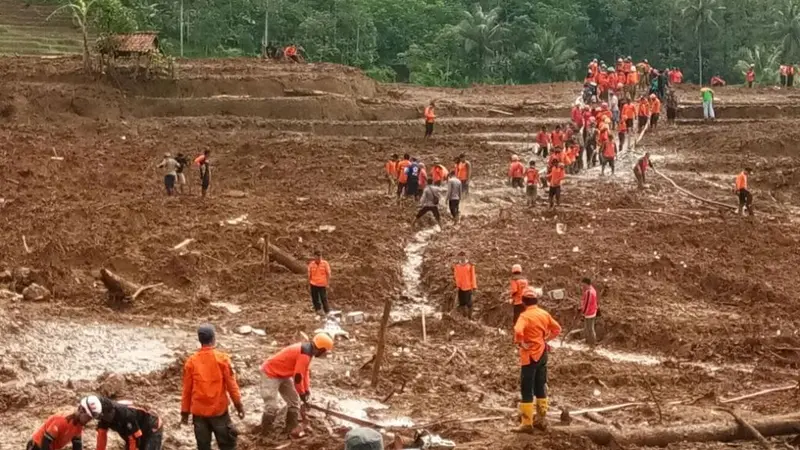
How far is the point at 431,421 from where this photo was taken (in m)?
10.9

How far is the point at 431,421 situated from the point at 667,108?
25.4m

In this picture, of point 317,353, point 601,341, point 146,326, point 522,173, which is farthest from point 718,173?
point 317,353

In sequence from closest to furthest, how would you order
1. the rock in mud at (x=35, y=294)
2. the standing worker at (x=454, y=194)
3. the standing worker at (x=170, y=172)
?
the rock in mud at (x=35, y=294) → the standing worker at (x=454, y=194) → the standing worker at (x=170, y=172)

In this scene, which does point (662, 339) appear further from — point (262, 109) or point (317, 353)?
point (262, 109)

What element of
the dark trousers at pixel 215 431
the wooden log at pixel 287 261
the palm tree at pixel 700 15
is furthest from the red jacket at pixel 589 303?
the palm tree at pixel 700 15

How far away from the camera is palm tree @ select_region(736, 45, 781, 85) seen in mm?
50062

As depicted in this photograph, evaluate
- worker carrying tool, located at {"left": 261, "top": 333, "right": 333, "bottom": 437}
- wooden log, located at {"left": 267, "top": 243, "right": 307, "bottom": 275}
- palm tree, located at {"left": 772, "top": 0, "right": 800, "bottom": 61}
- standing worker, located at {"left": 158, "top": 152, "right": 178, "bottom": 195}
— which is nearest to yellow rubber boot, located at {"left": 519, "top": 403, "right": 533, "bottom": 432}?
worker carrying tool, located at {"left": 261, "top": 333, "right": 333, "bottom": 437}

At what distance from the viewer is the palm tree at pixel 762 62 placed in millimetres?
50062

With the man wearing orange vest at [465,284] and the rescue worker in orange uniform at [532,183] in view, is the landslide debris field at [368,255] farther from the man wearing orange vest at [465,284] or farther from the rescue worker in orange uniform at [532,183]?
the rescue worker in orange uniform at [532,183]

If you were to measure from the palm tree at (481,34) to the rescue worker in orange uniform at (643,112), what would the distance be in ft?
70.7

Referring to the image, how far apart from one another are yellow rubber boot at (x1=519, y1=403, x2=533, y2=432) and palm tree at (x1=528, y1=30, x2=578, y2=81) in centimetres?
4446

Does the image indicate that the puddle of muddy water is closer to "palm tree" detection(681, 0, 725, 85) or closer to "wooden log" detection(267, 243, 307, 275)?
"wooden log" detection(267, 243, 307, 275)

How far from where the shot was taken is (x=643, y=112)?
31719 millimetres

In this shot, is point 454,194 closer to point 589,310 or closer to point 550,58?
point 589,310
